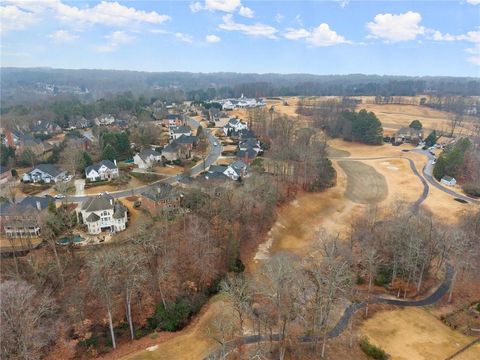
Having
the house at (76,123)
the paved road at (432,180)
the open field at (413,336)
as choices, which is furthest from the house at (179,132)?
the open field at (413,336)

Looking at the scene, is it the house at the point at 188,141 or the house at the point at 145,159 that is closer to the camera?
the house at the point at 145,159

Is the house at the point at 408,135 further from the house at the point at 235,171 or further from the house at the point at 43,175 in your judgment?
the house at the point at 43,175

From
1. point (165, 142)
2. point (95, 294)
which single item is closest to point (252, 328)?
point (95, 294)

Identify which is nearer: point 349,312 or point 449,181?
point 349,312

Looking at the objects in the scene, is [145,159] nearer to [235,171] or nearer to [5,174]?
[235,171]

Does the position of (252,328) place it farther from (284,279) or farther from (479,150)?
(479,150)

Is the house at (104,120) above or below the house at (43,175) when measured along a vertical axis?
above

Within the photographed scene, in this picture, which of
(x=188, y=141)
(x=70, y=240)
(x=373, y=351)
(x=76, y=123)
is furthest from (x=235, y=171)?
(x=76, y=123)
